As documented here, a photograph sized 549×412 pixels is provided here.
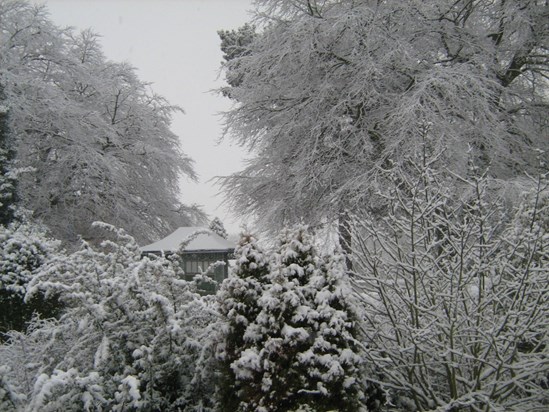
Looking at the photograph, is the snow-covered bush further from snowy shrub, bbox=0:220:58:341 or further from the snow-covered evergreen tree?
snowy shrub, bbox=0:220:58:341

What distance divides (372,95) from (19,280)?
283 inches

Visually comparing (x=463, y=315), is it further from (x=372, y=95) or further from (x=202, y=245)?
(x=202, y=245)

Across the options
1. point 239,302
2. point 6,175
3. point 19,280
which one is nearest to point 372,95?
point 239,302

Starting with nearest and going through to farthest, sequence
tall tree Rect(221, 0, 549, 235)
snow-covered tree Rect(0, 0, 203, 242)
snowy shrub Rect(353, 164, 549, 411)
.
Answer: snowy shrub Rect(353, 164, 549, 411) < tall tree Rect(221, 0, 549, 235) < snow-covered tree Rect(0, 0, 203, 242)

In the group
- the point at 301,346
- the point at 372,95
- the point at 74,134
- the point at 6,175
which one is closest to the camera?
the point at 301,346

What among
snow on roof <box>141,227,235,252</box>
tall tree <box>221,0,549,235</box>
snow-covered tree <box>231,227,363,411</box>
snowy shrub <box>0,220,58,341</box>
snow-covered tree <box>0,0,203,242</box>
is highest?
snow-covered tree <box>0,0,203,242</box>

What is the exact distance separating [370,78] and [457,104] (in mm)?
1734

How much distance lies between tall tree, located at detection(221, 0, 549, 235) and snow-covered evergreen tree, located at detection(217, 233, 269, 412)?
4710mm

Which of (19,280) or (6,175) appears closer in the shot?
(19,280)

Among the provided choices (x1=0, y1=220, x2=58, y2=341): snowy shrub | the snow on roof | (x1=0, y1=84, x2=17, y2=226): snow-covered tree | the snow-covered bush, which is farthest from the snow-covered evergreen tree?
(x1=0, y1=84, x2=17, y2=226): snow-covered tree

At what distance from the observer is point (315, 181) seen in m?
8.80

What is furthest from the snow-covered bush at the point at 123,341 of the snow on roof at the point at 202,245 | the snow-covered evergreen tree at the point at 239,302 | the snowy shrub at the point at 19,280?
the snow on roof at the point at 202,245

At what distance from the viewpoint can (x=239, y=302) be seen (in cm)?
329

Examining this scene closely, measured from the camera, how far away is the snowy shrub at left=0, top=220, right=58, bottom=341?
241 inches
